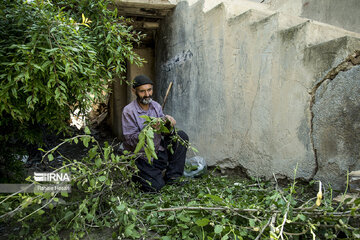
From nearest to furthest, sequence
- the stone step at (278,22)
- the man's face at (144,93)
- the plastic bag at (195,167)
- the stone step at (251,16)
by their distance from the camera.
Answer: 1. the stone step at (278,22)
2. the stone step at (251,16)
3. the man's face at (144,93)
4. the plastic bag at (195,167)

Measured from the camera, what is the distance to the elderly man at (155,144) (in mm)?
2924

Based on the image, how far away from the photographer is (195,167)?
3.35 metres

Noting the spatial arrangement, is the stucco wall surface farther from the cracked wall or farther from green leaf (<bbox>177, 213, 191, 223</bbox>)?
green leaf (<bbox>177, 213, 191, 223</bbox>)

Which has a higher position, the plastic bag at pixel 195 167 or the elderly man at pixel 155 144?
the elderly man at pixel 155 144

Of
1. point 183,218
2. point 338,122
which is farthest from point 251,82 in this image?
point 183,218

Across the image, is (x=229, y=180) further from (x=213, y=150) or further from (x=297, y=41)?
(x=297, y=41)

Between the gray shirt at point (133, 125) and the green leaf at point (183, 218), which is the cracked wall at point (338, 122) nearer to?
the green leaf at point (183, 218)

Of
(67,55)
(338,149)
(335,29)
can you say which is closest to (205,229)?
(338,149)

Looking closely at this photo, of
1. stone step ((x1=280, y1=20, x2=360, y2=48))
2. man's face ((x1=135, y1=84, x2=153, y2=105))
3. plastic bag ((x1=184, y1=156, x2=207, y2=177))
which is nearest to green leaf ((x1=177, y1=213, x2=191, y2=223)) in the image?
plastic bag ((x1=184, y1=156, x2=207, y2=177))

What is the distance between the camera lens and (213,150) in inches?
140

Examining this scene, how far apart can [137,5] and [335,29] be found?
3.00m

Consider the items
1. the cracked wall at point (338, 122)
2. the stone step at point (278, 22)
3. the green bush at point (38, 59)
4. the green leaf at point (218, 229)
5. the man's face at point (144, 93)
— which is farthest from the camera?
the man's face at point (144, 93)

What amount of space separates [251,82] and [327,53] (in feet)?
2.80

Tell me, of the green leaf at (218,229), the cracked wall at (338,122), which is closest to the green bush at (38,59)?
the green leaf at (218,229)
